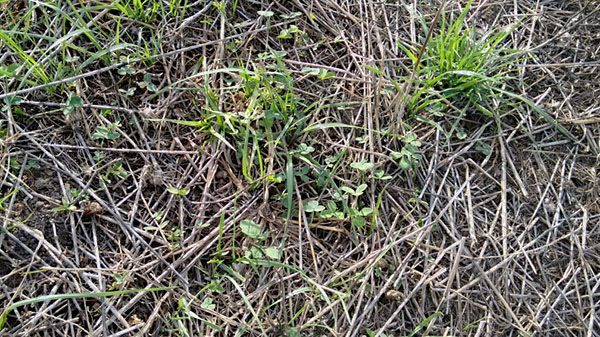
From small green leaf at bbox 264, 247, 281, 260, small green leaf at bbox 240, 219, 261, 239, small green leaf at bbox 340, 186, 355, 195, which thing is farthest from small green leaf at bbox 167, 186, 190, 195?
small green leaf at bbox 340, 186, 355, 195

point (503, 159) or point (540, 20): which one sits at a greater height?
point (540, 20)

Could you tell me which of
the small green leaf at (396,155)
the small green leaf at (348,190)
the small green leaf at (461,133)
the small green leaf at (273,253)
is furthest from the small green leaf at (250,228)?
the small green leaf at (461,133)

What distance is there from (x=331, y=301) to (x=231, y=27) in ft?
4.10

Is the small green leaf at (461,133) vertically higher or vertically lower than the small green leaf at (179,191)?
higher

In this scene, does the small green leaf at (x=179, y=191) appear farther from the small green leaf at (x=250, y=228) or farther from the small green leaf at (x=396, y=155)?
the small green leaf at (x=396, y=155)

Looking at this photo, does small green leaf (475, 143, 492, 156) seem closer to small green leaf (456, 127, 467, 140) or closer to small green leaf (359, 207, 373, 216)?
small green leaf (456, 127, 467, 140)

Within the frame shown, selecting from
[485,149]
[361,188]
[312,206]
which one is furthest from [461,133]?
[312,206]

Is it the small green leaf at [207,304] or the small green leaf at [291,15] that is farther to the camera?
the small green leaf at [291,15]

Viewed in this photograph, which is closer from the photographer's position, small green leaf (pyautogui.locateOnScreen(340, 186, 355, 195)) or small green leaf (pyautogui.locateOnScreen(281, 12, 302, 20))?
small green leaf (pyautogui.locateOnScreen(340, 186, 355, 195))

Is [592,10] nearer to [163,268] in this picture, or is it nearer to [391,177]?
[391,177]

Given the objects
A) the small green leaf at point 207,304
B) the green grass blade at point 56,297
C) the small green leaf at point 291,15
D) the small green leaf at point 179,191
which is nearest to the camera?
the green grass blade at point 56,297

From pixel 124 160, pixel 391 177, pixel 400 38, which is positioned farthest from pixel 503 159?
pixel 124 160

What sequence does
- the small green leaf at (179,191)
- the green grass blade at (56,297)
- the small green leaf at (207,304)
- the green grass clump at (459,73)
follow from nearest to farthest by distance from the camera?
the green grass blade at (56,297) → the small green leaf at (207,304) → the small green leaf at (179,191) → the green grass clump at (459,73)

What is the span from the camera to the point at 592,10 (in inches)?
90.9
